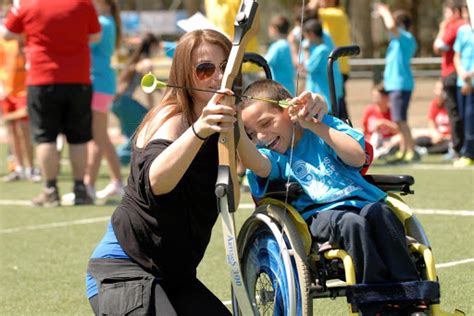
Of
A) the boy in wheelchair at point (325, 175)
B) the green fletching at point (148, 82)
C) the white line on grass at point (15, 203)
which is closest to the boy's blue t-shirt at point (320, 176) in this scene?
the boy in wheelchair at point (325, 175)

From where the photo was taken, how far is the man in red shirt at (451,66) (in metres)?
13.6

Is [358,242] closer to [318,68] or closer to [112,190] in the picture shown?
[112,190]

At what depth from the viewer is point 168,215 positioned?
4.59 metres

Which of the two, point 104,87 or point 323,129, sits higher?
point 323,129

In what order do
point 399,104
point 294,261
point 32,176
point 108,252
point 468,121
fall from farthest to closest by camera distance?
point 399,104 → point 32,176 → point 468,121 → point 108,252 → point 294,261

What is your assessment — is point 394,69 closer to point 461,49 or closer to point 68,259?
point 461,49

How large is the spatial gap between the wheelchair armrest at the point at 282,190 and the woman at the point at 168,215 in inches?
16.0

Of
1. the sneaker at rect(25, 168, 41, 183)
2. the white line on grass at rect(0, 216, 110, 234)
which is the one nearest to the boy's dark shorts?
the sneaker at rect(25, 168, 41, 183)

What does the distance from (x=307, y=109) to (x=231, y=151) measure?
1.88ft

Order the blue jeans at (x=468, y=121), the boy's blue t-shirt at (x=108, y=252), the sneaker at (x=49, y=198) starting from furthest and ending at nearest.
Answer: the blue jeans at (x=468, y=121) → the sneaker at (x=49, y=198) → the boy's blue t-shirt at (x=108, y=252)

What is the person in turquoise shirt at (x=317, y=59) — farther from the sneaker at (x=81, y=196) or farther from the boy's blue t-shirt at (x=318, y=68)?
the sneaker at (x=81, y=196)

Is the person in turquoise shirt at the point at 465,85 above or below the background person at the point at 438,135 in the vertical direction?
Answer: above

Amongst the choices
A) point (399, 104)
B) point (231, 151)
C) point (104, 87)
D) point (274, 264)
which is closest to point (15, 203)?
point (104, 87)

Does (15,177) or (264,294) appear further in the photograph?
(15,177)
